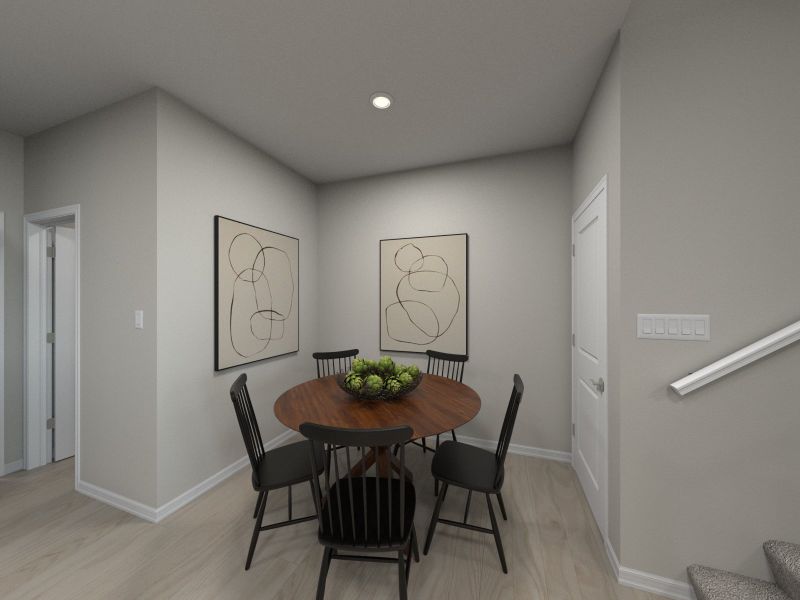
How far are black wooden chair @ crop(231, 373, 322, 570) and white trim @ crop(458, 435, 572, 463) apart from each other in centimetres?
168

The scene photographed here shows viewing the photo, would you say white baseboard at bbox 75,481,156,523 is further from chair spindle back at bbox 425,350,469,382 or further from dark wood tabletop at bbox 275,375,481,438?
chair spindle back at bbox 425,350,469,382

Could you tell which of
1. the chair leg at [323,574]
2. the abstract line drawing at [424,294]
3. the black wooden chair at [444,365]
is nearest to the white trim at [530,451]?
the black wooden chair at [444,365]

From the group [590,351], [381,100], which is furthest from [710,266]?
[381,100]

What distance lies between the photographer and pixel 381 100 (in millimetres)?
2102

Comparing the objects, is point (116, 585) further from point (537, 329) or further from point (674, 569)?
point (537, 329)

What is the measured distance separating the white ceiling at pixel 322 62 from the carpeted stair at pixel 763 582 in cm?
241

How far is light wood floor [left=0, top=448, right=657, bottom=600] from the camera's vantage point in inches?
59.1

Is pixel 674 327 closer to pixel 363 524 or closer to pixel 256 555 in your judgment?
pixel 363 524

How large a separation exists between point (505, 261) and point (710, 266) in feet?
5.06

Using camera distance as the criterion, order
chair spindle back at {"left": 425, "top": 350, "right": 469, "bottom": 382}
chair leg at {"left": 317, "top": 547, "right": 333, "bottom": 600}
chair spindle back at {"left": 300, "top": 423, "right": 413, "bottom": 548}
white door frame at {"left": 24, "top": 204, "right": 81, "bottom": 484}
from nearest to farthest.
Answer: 1. chair spindle back at {"left": 300, "top": 423, "right": 413, "bottom": 548}
2. chair leg at {"left": 317, "top": 547, "right": 333, "bottom": 600}
3. white door frame at {"left": 24, "top": 204, "right": 81, "bottom": 484}
4. chair spindle back at {"left": 425, "top": 350, "right": 469, "bottom": 382}

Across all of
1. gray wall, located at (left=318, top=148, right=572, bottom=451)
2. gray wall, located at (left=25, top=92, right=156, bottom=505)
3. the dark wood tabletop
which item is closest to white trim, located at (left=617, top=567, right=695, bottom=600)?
the dark wood tabletop

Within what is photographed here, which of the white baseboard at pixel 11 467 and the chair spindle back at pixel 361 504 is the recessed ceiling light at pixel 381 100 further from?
the white baseboard at pixel 11 467

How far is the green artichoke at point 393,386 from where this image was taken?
1895 mm

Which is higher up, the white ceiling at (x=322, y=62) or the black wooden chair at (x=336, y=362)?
the white ceiling at (x=322, y=62)
